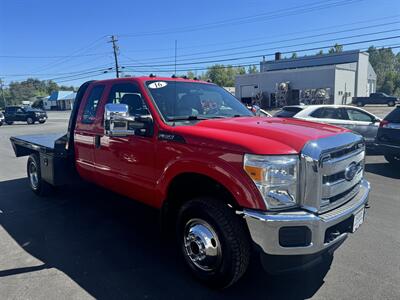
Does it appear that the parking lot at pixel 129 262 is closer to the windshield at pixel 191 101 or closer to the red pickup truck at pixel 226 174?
the red pickup truck at pixel 226 174

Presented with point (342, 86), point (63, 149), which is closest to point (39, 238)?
point (63, 149)

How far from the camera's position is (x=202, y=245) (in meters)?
3.18

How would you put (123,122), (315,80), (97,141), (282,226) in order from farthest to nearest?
(315,80) < (97,141) < (123,122) < (282,226)

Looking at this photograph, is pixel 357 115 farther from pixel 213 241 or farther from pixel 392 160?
pixel 213 241

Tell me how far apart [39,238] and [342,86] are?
4368 cm

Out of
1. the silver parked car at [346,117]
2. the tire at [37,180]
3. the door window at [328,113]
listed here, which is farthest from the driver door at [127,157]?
the door window at [328,113]

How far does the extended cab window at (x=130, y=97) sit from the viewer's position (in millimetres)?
3955

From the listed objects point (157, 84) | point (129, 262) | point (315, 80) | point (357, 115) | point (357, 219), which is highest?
point (315, 80)

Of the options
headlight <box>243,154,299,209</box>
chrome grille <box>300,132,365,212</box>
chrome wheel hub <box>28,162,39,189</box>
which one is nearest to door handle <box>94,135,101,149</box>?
chrome wheel hub <box>28,162,39,189</box>

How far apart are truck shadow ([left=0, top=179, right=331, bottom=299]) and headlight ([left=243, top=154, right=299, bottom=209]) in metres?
1.01

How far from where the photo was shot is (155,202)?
3809mm

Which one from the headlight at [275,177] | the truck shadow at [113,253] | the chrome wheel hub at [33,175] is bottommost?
the truck shadow at [113,253]

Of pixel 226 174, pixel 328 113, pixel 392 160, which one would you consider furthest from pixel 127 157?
pixel 328 113

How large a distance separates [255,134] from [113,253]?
2.19m
